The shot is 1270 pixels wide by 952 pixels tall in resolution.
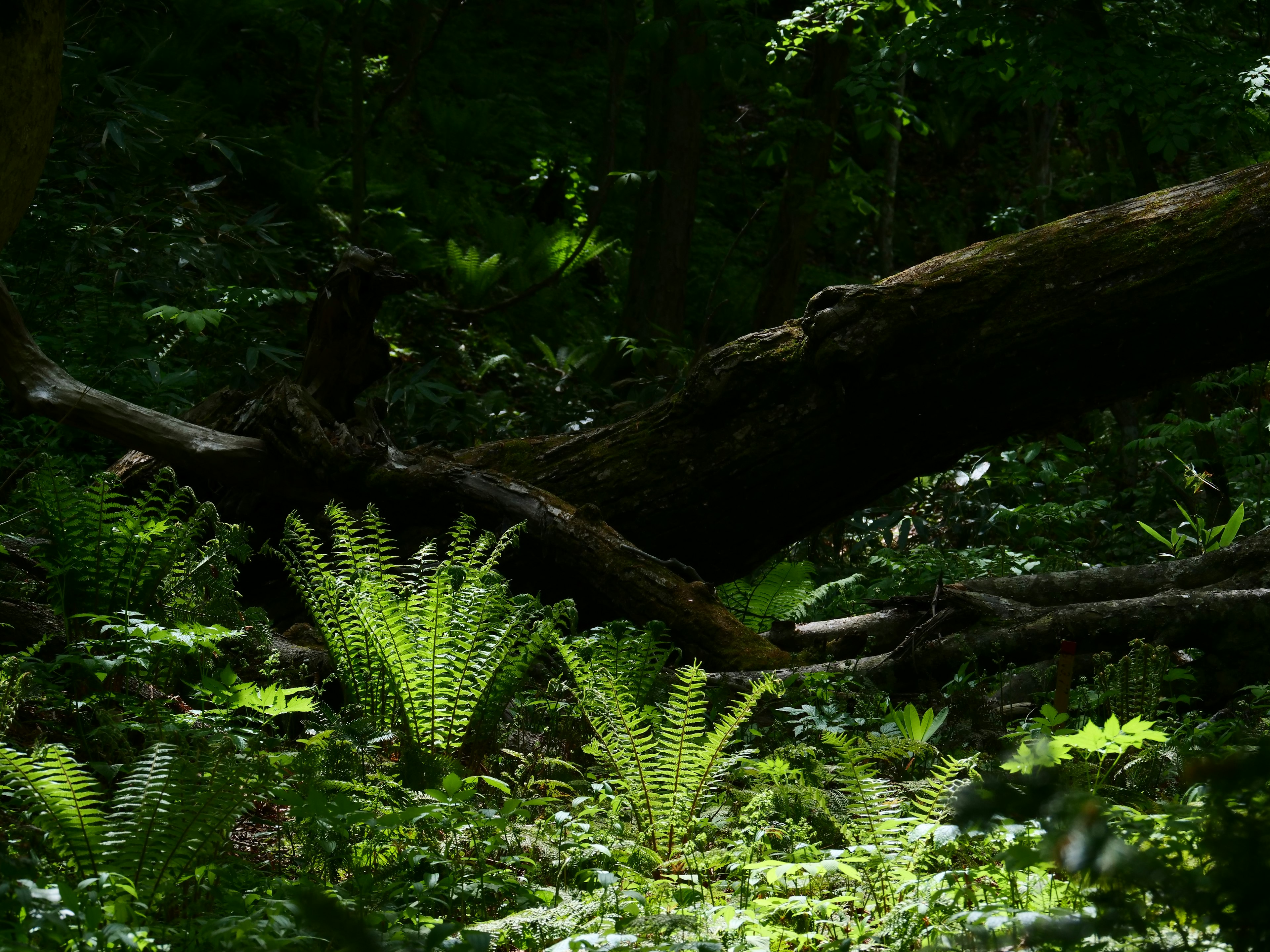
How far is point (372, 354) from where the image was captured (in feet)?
16.2

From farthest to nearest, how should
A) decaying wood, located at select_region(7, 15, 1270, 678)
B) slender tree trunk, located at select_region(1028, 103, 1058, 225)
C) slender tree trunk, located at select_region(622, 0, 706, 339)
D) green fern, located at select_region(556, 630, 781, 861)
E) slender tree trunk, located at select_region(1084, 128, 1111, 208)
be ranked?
slender tree trunk, located at select_region(1028, 103, 1058, 225)
slender tree trunk, located at select_region(622, 0, 706, 339)
slender tree trunk, located at select_region(1084, 128, 1111, 208)
decaying wood, located at select_region(7, 15, 1270, 678)
green fern, located at select_region(556, 630, 781, 861)

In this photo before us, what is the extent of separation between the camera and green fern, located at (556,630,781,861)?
2.62 meters

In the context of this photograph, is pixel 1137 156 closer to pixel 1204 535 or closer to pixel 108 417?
pixel 1204 535

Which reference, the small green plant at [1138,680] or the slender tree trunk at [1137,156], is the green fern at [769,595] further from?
the slender tree trunk at [1137,156]

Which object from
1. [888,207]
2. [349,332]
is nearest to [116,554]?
[349,332]

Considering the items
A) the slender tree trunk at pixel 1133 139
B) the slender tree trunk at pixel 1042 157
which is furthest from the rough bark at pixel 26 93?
the slender tree trunk at pixel 1042 157

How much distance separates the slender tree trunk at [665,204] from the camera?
29.4ft

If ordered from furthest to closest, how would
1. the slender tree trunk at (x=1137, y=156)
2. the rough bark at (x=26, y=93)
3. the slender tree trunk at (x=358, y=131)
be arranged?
the slender tree trunk at (x=358, y=131) → the slender tree trunk at (x=1137, y=156) → the rough bark at (x=26, y=93)

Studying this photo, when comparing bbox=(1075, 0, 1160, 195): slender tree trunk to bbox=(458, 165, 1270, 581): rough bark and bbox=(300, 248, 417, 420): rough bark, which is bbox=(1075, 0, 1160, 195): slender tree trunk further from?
bbox=(300, 248, 417, 420): rough bark

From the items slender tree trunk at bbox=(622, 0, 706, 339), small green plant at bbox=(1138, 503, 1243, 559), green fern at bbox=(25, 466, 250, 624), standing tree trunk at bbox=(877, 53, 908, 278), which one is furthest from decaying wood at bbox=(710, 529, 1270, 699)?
standing tree trunk at bbox=(877, 53, 908, 278)

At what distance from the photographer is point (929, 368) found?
174 inches

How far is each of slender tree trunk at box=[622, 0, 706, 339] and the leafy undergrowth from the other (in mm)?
5533

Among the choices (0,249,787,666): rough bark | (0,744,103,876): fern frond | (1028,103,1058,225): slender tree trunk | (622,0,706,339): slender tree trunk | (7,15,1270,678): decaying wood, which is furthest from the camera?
(1028,103,1058,225): slender tree trunk

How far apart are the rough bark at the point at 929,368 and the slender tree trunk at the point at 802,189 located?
4.56m
